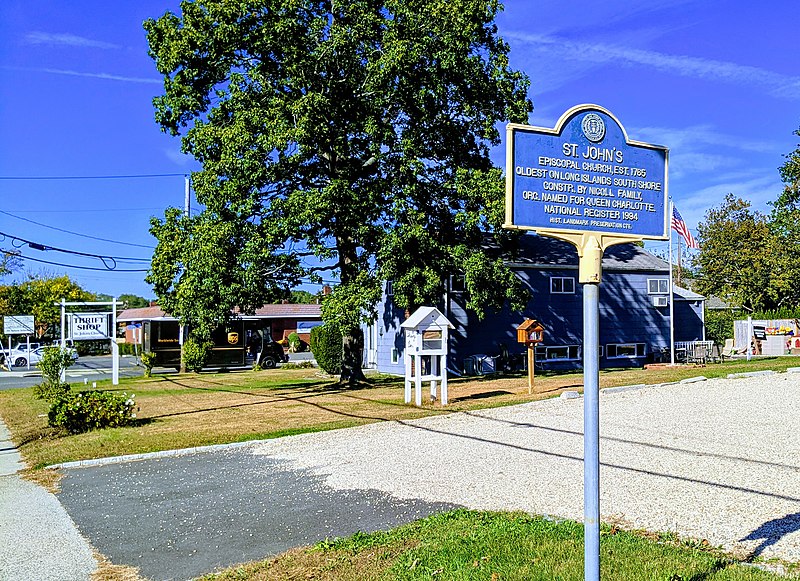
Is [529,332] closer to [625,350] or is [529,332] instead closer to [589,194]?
[589,194]

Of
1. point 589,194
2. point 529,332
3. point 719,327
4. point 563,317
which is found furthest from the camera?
point 719,327

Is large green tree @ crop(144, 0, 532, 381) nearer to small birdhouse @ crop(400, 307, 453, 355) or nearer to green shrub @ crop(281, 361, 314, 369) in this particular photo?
small birdhouse @ crop(400, 307, 453, 355)

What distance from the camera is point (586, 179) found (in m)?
5.66

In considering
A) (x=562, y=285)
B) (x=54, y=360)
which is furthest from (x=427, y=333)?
(x=562, y=285)

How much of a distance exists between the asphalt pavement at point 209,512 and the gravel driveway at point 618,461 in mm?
588

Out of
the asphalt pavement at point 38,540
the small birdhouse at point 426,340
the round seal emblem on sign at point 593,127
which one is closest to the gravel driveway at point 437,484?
the asphalt pavement at point 38,540

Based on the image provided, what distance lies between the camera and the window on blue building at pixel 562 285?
32906 millimetres

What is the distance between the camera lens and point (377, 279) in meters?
23.5

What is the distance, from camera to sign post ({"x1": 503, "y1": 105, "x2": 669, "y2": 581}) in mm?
5164

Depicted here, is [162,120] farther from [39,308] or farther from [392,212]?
[39,308]

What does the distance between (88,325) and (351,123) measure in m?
11.7

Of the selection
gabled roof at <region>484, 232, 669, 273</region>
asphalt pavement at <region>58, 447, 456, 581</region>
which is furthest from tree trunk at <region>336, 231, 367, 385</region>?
asphalt pavement at <region>58, 447, 456, 581</region>

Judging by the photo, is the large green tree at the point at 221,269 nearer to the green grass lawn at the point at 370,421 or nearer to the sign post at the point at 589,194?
the green grass lawn at the point at 370,421

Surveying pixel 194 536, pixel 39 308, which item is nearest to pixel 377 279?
pixel 194 536
